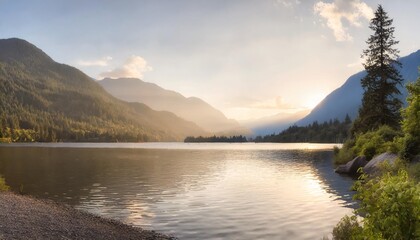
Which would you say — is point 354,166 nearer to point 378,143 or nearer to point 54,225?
point 378,143

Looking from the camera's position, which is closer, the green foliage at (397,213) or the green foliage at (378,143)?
the green foliage at (397,213)

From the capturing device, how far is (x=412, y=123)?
3703 centimetres

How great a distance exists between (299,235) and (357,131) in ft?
210

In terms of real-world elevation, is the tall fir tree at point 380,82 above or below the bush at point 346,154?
above

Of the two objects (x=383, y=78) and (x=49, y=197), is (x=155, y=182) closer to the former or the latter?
(x=49, y=197)

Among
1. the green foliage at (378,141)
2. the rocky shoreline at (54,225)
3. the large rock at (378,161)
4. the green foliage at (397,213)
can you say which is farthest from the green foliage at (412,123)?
the rocky shoreline at (54,225)

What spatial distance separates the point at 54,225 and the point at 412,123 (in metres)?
32.9

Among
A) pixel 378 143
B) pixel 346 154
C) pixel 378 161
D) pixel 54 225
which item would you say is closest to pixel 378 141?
pixel 378 143

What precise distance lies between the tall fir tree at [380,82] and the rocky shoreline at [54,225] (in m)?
60.5

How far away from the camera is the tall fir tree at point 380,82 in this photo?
7294cm

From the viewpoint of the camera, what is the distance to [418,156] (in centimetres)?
3912

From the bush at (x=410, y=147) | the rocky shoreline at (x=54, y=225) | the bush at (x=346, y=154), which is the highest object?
the bush at (x=410, y=147)

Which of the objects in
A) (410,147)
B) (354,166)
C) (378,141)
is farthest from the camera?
(354,166)

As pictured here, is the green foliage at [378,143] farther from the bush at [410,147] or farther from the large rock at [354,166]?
the bush at [410,147]
